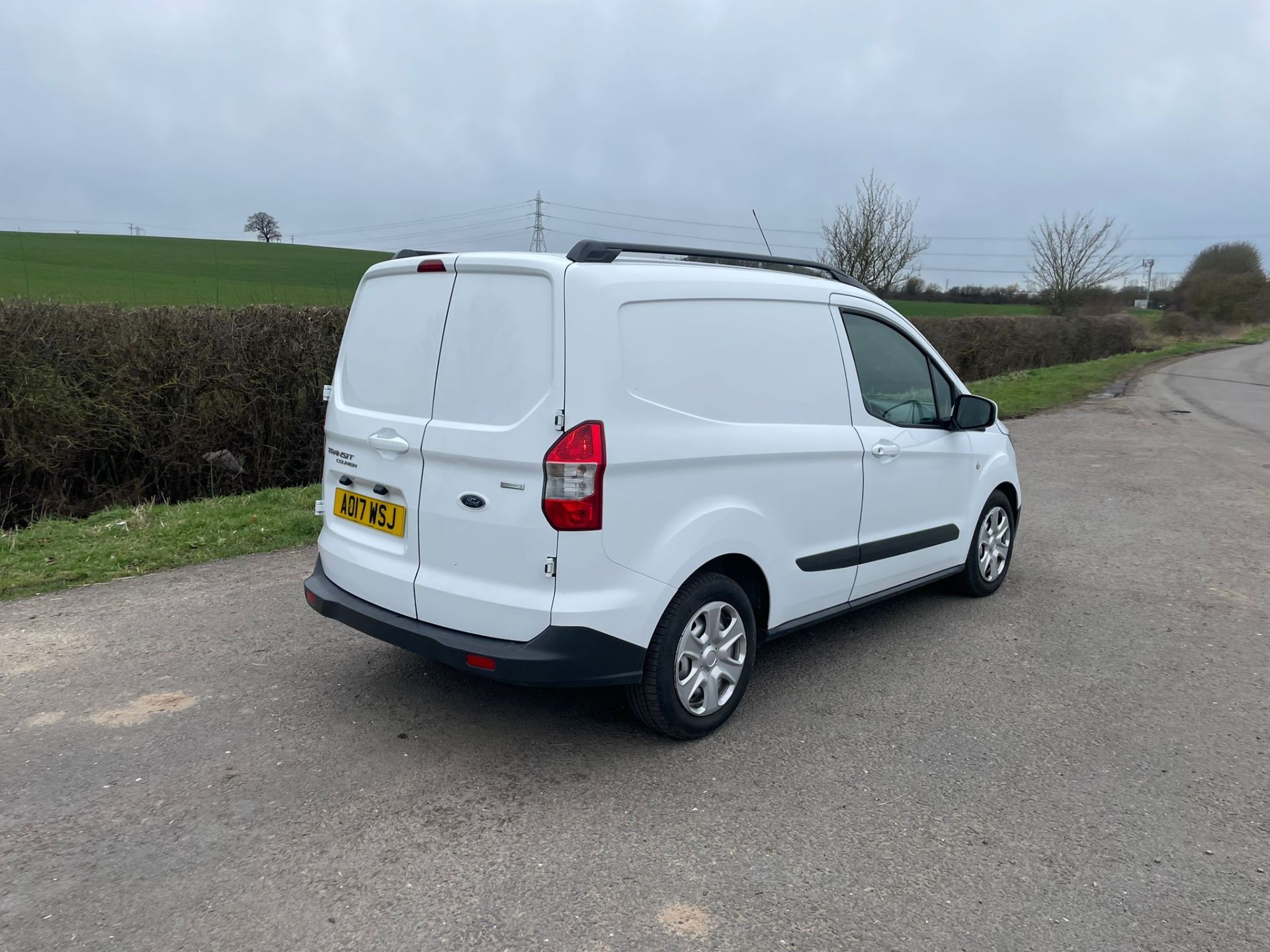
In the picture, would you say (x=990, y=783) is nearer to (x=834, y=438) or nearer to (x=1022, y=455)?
(x=834, y=438)

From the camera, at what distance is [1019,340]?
85.2ft

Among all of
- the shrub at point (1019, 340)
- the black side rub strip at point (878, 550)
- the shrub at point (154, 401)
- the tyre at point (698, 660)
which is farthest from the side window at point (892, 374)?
the shrub at point (1019, 340)

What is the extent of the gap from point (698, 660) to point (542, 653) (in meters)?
0.75

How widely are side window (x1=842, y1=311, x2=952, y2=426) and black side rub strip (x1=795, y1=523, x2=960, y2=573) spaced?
0.60 meters

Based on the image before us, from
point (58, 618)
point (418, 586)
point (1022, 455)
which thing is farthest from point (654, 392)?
point (1022, 455)

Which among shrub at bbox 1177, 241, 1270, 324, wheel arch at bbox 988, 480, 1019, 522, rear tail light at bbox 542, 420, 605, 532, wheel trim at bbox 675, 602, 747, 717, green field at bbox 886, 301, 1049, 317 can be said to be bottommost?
wheel trim at bbox 675, 602, 747, 717

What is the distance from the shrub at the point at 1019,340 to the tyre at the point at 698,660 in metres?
16.5

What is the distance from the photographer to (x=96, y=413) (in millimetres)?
8750

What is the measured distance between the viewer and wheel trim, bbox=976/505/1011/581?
573cm

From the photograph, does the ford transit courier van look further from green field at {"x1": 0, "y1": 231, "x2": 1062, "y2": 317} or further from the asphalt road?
green field at {"x1": 0, "y1": 231, "x2": 1062, "y2": 317}

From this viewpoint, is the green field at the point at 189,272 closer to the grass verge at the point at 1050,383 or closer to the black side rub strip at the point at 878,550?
the grass verge at the point at 1050,383

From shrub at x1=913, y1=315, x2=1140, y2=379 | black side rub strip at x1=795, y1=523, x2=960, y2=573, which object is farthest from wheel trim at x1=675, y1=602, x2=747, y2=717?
shrub at x1=913, y1=315, x2=1140, y2=379

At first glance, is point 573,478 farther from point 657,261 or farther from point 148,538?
point 148,538

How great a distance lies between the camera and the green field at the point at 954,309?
29.3 metres
